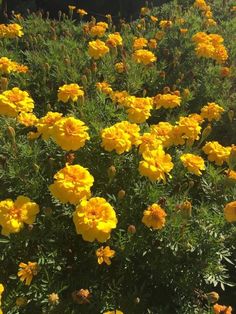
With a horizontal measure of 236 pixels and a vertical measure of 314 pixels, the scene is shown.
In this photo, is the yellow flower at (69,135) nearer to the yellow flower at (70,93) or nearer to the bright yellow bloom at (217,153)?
the yellow flower at (70,93)

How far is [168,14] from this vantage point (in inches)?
207

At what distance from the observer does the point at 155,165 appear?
6.75ft

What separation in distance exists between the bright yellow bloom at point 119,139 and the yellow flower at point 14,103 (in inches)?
20.8

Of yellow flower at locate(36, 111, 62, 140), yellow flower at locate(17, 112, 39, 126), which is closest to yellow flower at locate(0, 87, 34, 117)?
yellow flower at locate(17, 112, 39, 126)

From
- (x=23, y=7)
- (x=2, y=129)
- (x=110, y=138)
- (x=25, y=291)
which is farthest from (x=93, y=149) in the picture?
(x=23, y=7)

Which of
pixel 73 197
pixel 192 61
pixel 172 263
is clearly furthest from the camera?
pixel 192 61

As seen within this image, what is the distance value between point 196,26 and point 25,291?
11.6 feet

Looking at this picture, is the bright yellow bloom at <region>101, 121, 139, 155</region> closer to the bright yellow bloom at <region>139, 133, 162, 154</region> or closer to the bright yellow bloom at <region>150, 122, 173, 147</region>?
the bright yellow bloom at <region>139, 133, 162, 154</region>

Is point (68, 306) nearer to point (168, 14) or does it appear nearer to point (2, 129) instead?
point (2, 129)

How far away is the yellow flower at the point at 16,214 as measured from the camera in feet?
6.16

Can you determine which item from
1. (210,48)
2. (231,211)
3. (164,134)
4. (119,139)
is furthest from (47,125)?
(210,48)

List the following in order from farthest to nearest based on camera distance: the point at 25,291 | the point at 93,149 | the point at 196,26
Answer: the point at 196,26
the point at 93,149
the point at 25,291

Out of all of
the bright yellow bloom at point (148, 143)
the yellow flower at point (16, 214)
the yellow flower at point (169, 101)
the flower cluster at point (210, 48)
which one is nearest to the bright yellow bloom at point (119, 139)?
the bright yellow bloom at point (148, 143)

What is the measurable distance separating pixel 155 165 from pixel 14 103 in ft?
2.91
